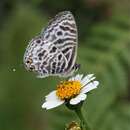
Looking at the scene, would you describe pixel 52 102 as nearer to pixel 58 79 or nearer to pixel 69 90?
pixel 69 90

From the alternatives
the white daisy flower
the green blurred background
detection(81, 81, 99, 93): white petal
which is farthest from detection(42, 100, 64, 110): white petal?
the green blurred background

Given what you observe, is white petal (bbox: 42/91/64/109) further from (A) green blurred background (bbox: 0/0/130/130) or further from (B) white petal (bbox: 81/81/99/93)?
(A) green blurred background (bbox: 0/0/130/130)

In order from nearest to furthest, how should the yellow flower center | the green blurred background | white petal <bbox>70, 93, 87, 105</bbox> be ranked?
white petal <bbox>70, 93, 87, 105</bbox>, the yellow flower center, the green blurred background

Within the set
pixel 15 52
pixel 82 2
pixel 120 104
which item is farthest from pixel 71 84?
pixel 82 2

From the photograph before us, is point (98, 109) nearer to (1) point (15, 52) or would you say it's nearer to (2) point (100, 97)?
(2) point (100, 97)

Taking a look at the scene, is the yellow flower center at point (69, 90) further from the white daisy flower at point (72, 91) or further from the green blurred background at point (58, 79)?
the green blurred background at point (58, 79)

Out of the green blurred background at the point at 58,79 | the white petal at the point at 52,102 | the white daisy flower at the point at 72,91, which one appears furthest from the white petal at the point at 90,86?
the green blurred background at the point at 58,79

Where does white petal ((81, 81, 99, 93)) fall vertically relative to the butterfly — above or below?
below
